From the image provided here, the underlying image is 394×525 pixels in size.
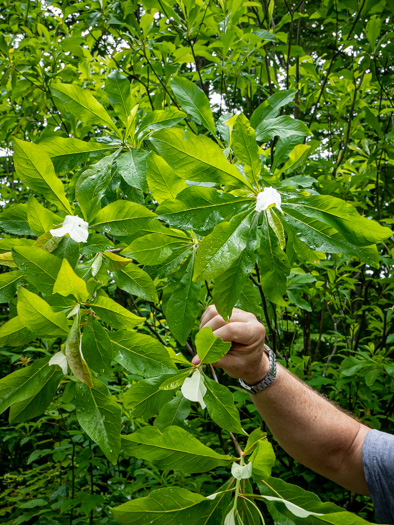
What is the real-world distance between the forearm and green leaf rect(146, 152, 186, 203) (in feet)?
2.92

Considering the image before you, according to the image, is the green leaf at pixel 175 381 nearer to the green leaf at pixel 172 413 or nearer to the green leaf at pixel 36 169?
the green leaf at pixel 172 413

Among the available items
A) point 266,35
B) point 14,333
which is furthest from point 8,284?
point 266,35

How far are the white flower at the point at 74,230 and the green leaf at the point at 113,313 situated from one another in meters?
0.14

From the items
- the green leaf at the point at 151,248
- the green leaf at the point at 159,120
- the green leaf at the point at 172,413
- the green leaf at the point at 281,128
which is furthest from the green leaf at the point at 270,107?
the green leaf at the point at 172,413

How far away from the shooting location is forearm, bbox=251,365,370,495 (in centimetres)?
160

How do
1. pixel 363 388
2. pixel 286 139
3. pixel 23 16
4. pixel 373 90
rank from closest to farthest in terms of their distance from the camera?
pixel 286 139
pixel 363 388
pixel 23 16
pixel 373 90

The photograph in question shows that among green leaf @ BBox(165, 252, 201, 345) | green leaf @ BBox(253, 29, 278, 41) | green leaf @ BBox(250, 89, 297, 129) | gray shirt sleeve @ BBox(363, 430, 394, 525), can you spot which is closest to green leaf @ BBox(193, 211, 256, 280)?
green leaf @ BBox(165, 252, 201, 345)

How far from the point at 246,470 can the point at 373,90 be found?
3.61 m

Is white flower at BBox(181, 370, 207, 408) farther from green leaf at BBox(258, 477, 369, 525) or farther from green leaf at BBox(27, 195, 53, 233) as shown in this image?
green leaf at BBox(27, 195, 53, 233)

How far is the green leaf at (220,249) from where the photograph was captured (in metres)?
0.81

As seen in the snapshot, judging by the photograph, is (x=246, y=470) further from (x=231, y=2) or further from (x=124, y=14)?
(x=231, y=2)

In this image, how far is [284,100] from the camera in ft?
3.94

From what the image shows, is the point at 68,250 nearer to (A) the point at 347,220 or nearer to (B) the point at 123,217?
(B) the point at 123,217

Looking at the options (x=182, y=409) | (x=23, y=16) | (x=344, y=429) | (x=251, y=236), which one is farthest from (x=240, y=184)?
(x=23, y=16)
